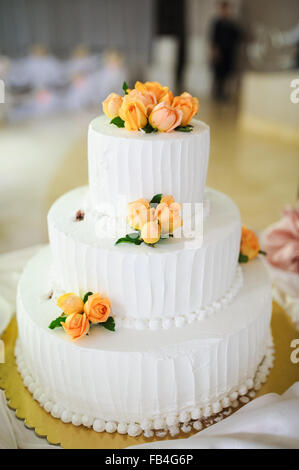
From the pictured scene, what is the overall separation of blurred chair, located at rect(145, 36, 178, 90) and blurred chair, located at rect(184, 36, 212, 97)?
0.42 m

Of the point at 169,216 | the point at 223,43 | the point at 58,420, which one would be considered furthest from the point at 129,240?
the point at 223,43

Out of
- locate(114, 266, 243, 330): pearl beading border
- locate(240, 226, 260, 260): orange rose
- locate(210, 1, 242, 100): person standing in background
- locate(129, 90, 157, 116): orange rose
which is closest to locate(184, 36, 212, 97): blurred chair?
locate(210, 1, 242, 100): person standing in background

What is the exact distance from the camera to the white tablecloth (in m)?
1.64

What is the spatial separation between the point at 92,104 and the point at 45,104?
41.2 inches

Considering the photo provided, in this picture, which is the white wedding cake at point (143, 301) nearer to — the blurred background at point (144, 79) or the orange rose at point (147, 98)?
the orange rose at point (147, 98)

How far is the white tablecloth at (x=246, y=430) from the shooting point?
1.64 m

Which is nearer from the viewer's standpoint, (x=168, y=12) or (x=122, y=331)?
(x=122, y=331)

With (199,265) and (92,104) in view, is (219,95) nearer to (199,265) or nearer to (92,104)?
(92,104)

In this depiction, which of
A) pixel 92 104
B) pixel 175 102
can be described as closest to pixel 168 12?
pixel 92 104

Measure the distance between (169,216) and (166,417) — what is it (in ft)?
2.93

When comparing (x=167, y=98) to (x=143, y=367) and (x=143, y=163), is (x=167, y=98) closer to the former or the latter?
(x=143, y=163)

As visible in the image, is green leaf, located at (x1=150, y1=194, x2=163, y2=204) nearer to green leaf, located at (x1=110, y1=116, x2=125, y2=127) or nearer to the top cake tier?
the top cake tier

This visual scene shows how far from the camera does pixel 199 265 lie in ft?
6.00

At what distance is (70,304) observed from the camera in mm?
1806
